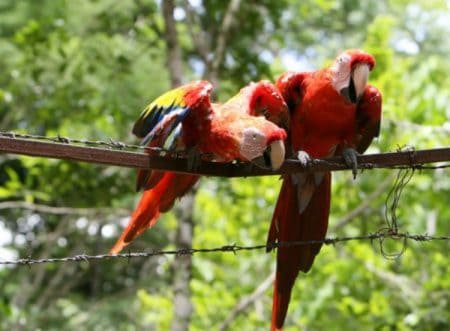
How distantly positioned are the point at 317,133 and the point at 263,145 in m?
0.55

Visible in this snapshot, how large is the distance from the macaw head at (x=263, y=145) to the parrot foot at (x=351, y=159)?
221 millimetres

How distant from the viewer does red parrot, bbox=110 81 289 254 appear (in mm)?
1458

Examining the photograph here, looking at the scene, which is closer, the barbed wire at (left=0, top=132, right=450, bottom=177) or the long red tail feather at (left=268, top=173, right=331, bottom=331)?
the barbed wire at (left=0, top=132, right=450, bottom=177)

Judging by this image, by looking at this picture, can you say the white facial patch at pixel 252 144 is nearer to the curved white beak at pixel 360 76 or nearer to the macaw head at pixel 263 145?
the macaw head at pixel 263 145

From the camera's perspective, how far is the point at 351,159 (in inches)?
65.7

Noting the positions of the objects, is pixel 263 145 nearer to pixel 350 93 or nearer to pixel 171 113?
pixel 171 113

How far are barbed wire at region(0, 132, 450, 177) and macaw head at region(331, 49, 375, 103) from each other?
289 millimetres

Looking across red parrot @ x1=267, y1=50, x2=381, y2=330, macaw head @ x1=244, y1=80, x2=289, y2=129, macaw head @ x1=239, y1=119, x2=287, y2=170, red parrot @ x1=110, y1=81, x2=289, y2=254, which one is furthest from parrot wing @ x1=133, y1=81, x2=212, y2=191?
red parrot @ x1=267, y1=50, x2=381, y2=330

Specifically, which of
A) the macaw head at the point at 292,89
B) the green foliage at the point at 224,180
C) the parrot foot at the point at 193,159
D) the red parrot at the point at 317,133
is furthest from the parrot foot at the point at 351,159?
the green foliage at the point at 224,180

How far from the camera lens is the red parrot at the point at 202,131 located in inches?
57.4

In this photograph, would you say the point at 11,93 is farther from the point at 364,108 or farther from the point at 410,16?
the point at 410,16

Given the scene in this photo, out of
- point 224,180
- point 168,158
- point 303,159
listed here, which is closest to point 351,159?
point 303,159

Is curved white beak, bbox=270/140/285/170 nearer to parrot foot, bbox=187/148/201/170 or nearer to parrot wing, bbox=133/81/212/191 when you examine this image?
parrot foot, bbox=187/148/201/170

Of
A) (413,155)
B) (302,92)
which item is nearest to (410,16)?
(302,92)
